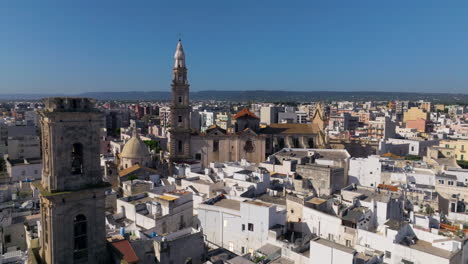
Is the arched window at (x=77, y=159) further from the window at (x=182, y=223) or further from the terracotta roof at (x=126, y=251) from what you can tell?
the window at (x=182, y=223)

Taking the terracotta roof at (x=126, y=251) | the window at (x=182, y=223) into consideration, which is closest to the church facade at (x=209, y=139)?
the window at (x=182, y=223)

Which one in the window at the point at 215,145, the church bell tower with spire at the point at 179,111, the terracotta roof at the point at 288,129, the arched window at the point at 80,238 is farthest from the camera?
the terracotta roof at the point at 288,129

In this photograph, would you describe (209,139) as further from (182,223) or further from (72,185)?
(72,185)

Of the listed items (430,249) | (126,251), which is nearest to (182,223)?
(126,251)

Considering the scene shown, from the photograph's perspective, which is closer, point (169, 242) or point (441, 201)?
point (169, 242)

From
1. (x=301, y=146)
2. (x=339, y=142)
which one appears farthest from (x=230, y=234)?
(x=339, y=142)

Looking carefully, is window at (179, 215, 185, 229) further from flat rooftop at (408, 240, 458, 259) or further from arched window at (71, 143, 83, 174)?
flat rooftop at (408, 240, 458, 259)

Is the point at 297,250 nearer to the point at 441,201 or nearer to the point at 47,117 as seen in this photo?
the point at 47,117
